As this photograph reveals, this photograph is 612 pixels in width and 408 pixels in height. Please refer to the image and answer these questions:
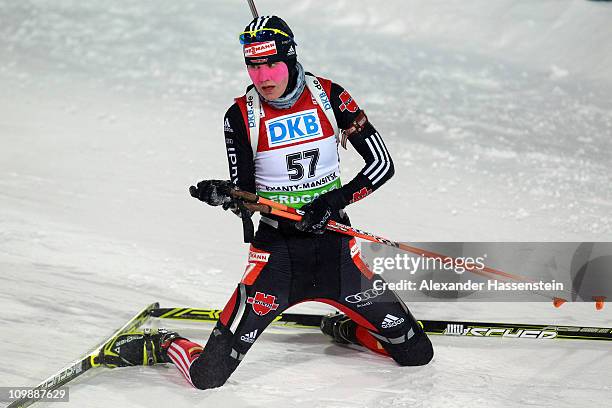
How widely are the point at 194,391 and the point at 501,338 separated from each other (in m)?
1.50

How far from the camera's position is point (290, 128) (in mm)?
3848

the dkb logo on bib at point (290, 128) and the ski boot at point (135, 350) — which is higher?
the dkb logo on bib at point (290, 128)

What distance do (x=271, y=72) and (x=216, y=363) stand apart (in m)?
1.21

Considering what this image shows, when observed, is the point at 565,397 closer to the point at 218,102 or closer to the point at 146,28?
the point at 218,102

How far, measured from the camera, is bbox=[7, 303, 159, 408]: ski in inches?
144

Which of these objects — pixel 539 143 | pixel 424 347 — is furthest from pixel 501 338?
pixel 539 143

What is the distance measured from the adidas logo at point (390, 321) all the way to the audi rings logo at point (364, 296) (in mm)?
108

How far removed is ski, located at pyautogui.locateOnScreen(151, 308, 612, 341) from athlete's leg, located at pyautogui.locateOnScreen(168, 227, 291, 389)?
56cm

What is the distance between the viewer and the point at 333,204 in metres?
3.82

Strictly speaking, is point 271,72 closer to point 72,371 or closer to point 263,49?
point 263,49

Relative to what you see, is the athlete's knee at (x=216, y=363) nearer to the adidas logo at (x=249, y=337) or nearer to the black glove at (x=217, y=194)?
the adidas logo at (x=249, y=337)

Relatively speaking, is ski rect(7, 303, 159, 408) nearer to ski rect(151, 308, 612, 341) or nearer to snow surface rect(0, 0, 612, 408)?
snow surface rect(0, 0, 612, 408)

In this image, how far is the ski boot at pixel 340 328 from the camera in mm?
4312

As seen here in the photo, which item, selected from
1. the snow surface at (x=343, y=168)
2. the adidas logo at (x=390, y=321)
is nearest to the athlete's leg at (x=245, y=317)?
the snow surface at (x=343, y=168)
